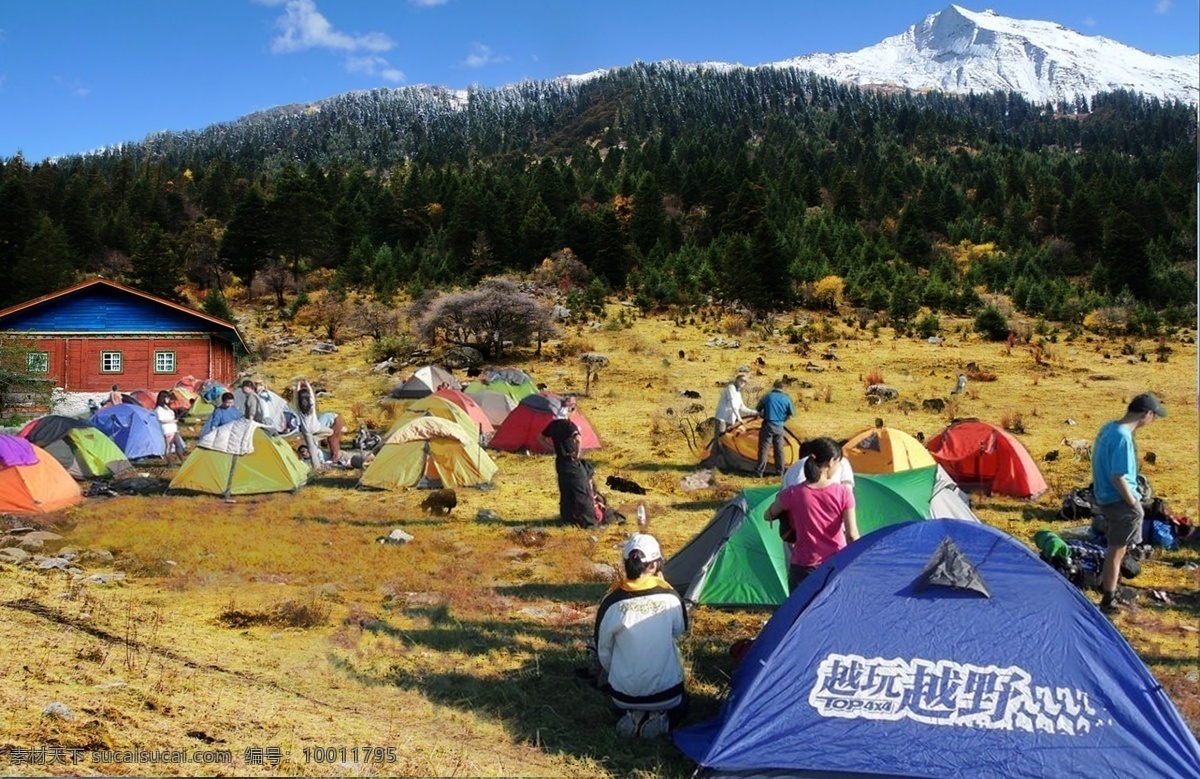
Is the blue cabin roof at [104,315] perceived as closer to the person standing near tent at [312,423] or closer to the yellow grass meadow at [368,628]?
Answer: the person standing near tent at [312,423]

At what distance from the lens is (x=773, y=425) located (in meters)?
12.4

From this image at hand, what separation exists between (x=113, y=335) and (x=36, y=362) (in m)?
4.51

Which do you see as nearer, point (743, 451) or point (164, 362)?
point (743, 451)

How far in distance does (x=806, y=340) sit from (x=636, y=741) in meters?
27.3

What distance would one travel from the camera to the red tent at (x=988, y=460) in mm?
11586

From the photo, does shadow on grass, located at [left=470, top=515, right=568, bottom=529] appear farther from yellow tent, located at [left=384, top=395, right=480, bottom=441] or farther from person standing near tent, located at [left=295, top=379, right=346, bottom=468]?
person standing near tent, located at [left=295, top=379, right=346, bottom=468]

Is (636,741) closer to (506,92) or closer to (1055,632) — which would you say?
(1055,632)

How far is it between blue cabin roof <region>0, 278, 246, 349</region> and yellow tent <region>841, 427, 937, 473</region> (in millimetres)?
24741

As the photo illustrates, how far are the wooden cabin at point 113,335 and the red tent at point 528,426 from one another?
1830 cm

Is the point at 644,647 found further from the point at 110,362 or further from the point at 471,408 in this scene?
the point at 110,362

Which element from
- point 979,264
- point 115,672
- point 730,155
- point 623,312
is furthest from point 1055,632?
point 730,155

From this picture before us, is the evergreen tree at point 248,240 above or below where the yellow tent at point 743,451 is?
above

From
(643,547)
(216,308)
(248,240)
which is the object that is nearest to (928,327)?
(216,308)

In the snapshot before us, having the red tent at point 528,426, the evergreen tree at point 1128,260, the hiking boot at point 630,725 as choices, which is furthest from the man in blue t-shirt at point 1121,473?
the evergreen tree at point 1128,260
